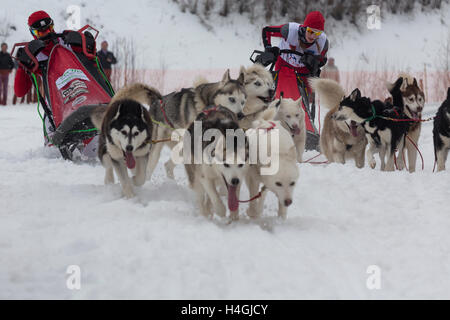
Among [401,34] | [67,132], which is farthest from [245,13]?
[67,132]

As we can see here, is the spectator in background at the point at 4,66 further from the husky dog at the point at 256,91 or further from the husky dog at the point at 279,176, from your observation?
the husky dog at the point at 279,176

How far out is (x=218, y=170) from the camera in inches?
92.1

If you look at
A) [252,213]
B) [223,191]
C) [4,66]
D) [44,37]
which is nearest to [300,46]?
[44,37]

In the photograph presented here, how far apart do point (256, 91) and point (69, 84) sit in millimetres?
1602

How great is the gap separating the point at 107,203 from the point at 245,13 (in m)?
12.7

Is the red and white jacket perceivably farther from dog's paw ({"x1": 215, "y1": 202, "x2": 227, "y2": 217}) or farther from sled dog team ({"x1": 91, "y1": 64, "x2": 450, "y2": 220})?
dog's paw ({"x1": 215, "y1": 202, "x2": 227, "y2": 217})

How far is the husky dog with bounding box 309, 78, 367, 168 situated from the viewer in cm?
434

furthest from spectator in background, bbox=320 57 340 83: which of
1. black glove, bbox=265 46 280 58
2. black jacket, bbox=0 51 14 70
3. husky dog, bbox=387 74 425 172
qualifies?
black jacket, bbox=0 51 14 70

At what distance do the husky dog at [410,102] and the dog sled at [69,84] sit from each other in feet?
8.25

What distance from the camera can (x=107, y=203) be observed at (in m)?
2.84

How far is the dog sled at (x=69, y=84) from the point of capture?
406cm

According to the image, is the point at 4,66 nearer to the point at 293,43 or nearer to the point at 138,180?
the point at 293,43

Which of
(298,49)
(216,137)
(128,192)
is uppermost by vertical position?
(298,49)

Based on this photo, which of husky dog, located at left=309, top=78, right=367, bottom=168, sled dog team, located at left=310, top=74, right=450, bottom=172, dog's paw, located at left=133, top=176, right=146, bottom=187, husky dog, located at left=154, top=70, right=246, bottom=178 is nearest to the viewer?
dog's paw, located at left=133, top=176, right=146, bottom=187
